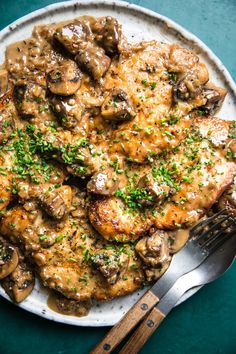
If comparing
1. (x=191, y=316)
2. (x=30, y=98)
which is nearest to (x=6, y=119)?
(x=30, y=98)

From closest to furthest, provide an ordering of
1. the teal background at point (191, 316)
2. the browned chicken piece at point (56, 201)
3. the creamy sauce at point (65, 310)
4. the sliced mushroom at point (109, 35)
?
1. the browned chicken piece at point (56, 201)
2. the sliced mushroom at point (109, 35)
3. the creamy sauce at point (65, 310)
4. the teal background at point (191, 316)

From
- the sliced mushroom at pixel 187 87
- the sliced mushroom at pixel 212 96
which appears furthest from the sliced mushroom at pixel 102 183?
the sliced mushroom at pixel 212 96

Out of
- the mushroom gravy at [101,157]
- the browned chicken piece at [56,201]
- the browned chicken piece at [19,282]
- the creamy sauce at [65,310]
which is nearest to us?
the browned chicken piece at [56,201]

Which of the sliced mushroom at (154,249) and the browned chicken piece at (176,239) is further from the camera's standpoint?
the browned chicken piece at (176,239)

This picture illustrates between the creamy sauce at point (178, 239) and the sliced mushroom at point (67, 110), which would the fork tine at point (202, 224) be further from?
the sliced mushroom at point (67, 110)

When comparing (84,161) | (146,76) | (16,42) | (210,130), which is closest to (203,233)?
→ (210,130)

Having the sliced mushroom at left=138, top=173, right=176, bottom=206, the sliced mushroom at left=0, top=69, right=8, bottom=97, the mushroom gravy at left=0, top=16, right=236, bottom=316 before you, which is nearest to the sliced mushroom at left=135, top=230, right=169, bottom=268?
the mushroom gravy at left=0, top=16, right=236, bottom=316
